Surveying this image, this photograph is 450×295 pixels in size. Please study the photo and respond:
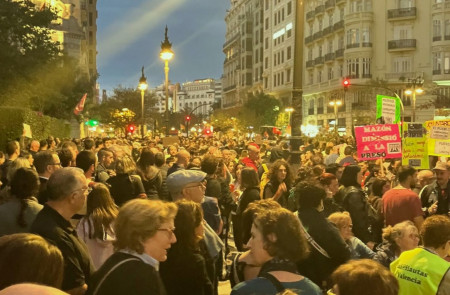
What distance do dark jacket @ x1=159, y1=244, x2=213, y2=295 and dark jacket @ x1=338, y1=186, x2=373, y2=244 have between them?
3559 mm

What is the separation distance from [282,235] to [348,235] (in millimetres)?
2181

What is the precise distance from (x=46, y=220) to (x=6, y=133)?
19.7 metres

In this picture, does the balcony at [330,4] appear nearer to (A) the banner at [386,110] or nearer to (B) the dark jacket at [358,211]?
(A) the banner at [386,110]

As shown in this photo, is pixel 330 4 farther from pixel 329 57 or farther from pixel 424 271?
pixel 424 271

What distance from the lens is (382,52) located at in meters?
61.4

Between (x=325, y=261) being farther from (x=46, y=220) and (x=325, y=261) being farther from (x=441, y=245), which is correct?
(x=46, y=220)

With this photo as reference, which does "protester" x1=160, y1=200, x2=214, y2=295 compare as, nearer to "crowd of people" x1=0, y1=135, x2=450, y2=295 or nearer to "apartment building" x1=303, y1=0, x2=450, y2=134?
"crowd of people" x1=0, y1=135, x2=450, y2=295

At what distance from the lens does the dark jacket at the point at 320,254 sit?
538cm

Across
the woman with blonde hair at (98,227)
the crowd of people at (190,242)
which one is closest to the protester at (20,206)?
the crowd of people at (190,242)

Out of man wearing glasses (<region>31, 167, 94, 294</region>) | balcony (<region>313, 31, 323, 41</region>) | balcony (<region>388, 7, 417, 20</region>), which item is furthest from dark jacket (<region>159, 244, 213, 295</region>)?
balcony (<region>313, 31, 323, 41</region>)

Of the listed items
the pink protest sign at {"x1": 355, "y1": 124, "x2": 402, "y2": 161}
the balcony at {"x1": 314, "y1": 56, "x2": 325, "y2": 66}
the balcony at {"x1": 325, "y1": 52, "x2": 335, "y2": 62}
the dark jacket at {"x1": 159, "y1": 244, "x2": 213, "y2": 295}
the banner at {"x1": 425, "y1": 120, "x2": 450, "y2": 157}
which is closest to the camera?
the dark jacket at {"x1": 159, "y1": 244, "x2": 213, "y2": 295}

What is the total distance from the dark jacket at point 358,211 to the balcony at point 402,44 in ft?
180

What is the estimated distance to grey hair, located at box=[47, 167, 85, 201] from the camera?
4.61m

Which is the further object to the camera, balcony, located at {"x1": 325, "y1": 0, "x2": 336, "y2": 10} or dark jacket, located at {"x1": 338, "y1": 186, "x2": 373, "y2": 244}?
balcony, located at {"x1": 325, "y1": 0, "x2": 336, "y2": 10}
